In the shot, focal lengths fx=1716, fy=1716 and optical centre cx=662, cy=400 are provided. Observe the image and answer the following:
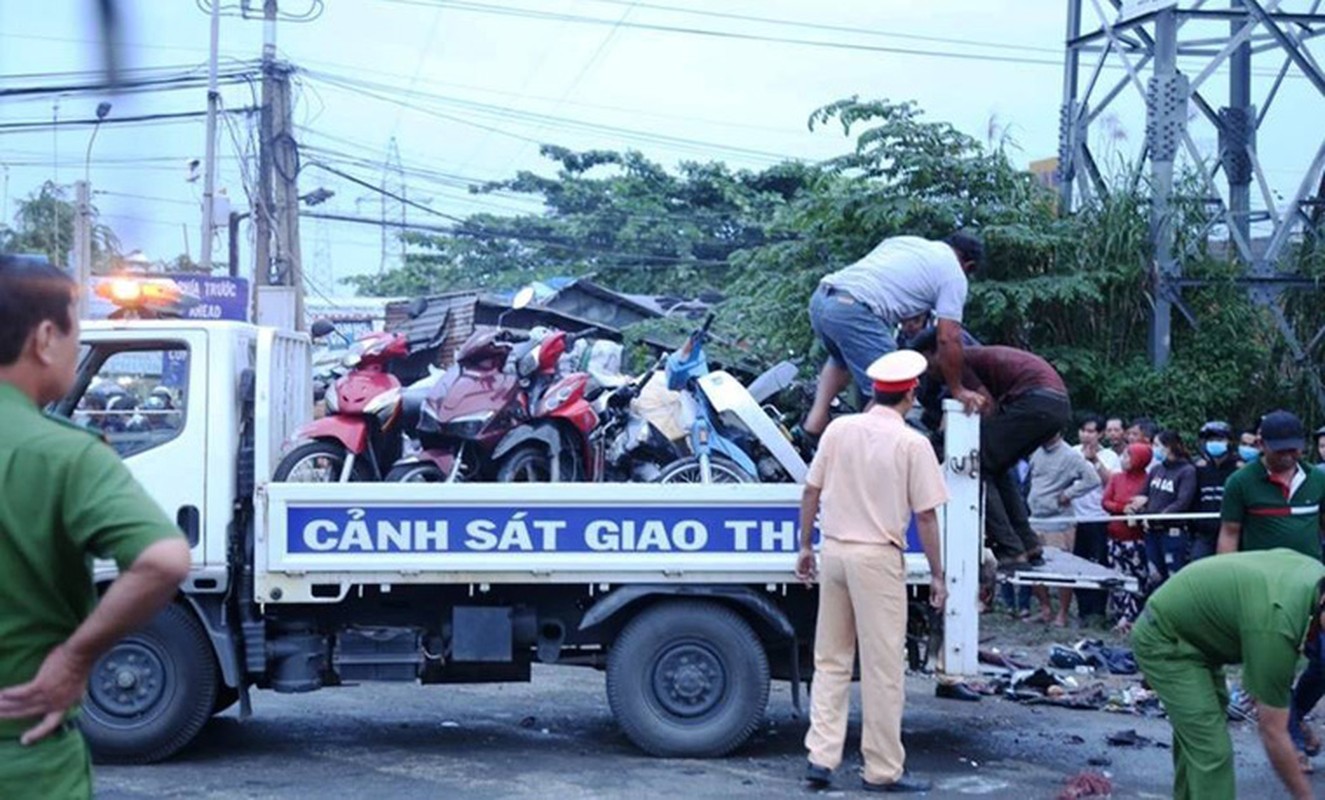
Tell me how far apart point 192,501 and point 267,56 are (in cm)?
1617

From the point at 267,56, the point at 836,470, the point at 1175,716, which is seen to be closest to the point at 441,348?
the point at 836,470

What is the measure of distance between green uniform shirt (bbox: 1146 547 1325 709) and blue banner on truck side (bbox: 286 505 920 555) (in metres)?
2.60

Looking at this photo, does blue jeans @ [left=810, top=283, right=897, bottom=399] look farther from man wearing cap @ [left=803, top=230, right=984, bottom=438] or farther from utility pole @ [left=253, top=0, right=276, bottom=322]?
utility pole @ [left=253, top=0, right=276, bottom=322]

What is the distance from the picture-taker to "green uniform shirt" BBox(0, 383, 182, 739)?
313cm

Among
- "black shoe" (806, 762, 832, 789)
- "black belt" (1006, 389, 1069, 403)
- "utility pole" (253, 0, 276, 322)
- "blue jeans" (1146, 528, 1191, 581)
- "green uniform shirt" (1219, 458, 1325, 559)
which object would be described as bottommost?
"black shoe" (806, 762, 832, 789)

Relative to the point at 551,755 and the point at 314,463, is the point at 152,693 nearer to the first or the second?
the point at 314,463

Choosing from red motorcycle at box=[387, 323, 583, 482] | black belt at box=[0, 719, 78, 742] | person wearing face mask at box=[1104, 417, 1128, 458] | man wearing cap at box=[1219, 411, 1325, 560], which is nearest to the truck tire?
red motorcycle at box=[387, 323, 583, 482]

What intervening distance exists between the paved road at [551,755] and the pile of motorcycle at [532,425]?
139 centimetres

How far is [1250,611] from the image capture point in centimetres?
561

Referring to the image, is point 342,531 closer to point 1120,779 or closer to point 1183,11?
point 1120,779

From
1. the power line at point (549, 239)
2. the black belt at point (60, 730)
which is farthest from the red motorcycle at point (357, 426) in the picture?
the power line at point (549, 239)

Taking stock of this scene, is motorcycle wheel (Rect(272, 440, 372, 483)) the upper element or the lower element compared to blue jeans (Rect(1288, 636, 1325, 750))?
upper

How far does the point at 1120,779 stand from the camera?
809 cm

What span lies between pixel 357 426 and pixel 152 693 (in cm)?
173
